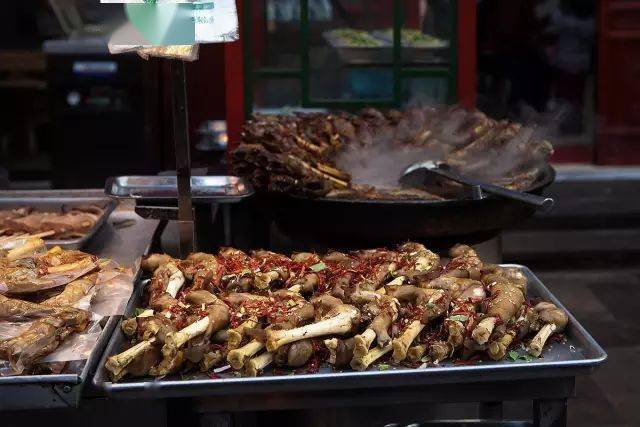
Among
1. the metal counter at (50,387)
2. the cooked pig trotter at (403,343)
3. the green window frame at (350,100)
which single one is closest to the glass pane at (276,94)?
the green window frame at (350,100)

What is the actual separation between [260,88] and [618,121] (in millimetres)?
3608

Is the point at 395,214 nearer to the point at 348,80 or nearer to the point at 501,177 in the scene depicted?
the point at 501,177

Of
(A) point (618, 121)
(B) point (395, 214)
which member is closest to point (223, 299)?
(B) point (395, 214)

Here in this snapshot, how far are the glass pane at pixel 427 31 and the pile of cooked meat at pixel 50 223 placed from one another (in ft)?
8.04

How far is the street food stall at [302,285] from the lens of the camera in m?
2.66

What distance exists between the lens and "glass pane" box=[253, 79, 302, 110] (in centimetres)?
591

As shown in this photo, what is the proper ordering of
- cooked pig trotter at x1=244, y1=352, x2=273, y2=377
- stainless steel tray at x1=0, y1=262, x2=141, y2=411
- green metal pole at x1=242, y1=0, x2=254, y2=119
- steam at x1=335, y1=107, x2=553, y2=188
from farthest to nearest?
green metal pole at x1=242, y1=0, x2=254, y2=119 < steam at x1=335, y1=107, x2=553, y2=188 < cooked pig trotter at x1=244, y1=352, x2=273, y2=377 < stainless steel tray at x1=0, y1=262, x2=141, y2=411

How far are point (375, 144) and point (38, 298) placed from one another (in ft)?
7.12

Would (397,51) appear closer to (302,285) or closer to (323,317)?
(302,285)

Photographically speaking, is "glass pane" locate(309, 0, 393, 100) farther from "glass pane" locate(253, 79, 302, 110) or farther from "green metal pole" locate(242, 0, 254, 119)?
"green metal pole" locate(242, 0, 254, 119)

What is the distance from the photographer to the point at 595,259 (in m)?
7.70

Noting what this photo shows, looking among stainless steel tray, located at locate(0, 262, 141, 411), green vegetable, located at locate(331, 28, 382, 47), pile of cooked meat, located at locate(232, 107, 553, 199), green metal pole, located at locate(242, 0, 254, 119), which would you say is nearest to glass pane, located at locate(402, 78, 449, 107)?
green vegetable, located at locate(331, 28, 382, 47)

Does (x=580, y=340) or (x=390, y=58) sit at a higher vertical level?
(x=390, y=58)

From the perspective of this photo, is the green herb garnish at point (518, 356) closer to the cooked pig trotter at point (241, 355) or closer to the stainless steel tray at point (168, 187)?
the cooked pig trotter at point (241, 355)
